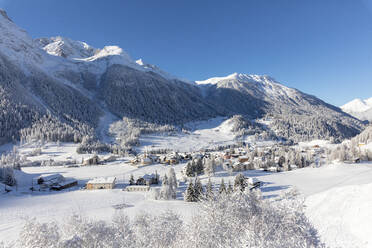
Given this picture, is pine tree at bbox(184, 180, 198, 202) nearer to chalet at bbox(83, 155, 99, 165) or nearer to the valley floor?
the valley floor

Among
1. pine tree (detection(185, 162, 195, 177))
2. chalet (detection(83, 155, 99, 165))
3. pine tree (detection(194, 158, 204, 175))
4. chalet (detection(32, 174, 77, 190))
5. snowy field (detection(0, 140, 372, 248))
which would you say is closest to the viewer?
snowy field (detection(0, 140, 372, 248))

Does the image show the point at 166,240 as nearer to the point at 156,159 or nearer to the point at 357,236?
the point at 357,236

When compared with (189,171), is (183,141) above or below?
above

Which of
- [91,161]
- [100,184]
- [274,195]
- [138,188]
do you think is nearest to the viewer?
[274,195]

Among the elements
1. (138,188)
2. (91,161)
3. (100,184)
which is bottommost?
(138,188)

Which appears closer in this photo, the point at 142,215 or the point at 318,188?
the point at 142,215

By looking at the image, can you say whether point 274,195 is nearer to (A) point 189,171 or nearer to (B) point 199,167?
(A) point 189,171

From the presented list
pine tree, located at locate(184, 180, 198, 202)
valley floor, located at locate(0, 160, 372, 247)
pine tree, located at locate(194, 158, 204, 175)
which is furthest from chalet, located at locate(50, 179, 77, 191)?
pine tree, located at locate(194, 158, 204, 175)

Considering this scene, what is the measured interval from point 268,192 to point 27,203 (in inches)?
2054

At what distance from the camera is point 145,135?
611 ft

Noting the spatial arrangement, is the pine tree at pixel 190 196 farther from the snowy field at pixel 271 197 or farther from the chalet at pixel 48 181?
the chalet at pixel 48 181

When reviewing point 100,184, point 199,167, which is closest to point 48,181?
point 100,184

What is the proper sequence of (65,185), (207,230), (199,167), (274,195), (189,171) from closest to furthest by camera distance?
(207,230) → (274,195) → (65,185) → (189,171) → (199,167)

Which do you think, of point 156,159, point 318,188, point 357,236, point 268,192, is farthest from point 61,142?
point 357,236
